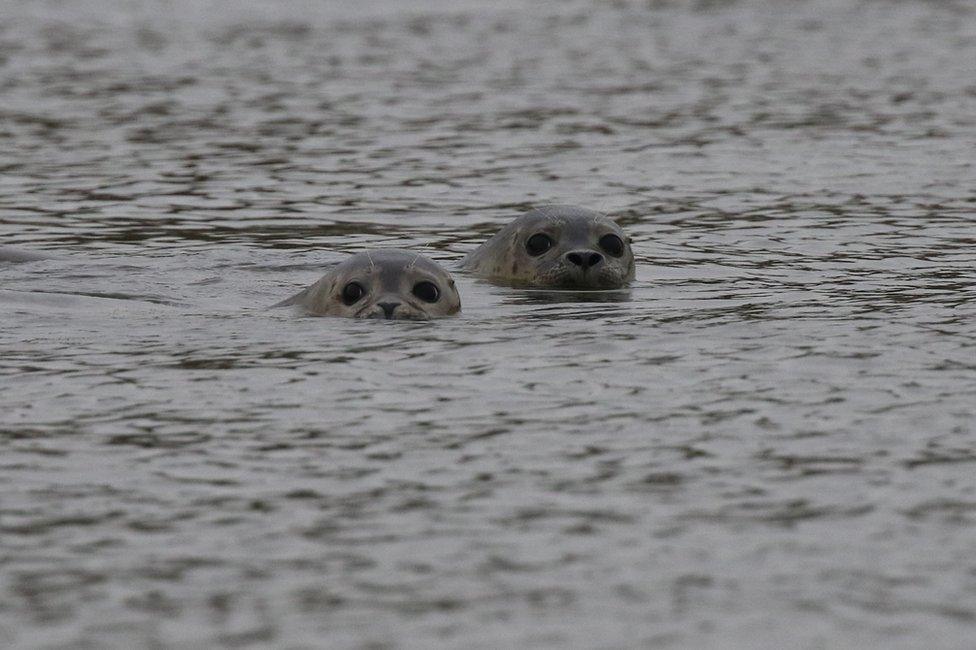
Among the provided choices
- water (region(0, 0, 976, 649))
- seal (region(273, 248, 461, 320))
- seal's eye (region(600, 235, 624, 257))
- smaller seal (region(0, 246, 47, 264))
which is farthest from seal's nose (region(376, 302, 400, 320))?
smaller seal (region(0, 246, 47, 264))

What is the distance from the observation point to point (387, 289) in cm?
1179

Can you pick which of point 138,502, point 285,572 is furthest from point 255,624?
point 138,502

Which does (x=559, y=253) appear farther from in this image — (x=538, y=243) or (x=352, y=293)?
(x=352, y=293)

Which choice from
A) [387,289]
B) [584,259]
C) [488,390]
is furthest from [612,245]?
[488,390]

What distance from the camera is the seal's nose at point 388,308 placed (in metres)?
11.6

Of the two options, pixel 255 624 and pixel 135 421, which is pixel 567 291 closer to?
pixel 135 421

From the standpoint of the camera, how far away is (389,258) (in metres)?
11.9

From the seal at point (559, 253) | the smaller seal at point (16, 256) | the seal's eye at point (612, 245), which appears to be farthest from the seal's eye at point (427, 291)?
the smaller seal at point (16, 256)

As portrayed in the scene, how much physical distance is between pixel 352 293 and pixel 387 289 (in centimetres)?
20

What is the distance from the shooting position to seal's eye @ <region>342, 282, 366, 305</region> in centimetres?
1181

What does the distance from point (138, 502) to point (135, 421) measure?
1361mm

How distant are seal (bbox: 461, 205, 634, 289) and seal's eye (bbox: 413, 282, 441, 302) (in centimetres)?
179

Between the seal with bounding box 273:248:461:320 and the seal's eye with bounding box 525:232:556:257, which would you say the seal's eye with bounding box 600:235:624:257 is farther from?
the seal with bounding box 273:248:461:320

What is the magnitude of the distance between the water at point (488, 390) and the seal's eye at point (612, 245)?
407mm
